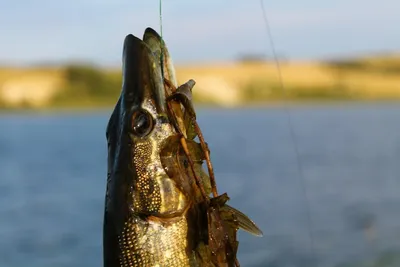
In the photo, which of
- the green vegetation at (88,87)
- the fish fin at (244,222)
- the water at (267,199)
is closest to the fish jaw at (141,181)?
the fish fin at (244,222)

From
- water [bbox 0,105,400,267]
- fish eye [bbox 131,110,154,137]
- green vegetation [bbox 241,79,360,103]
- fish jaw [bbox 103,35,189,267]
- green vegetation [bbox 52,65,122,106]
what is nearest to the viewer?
fish jaw [bbox 103,35,189,267]

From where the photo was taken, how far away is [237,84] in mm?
72938

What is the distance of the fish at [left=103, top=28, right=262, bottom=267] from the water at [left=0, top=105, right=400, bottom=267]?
9.59 meters

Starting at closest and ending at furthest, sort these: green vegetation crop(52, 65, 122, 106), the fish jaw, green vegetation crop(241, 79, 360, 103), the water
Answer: the fish jaw, the water, green vegetation crop(52, 65, 122, 106), green vegetation crop(241, 79, 360, 103)

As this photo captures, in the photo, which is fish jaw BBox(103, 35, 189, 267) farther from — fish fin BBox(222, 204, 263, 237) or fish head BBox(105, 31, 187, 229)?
fish fin BBox(222, 204, 263, 237)

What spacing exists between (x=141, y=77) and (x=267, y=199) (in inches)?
628

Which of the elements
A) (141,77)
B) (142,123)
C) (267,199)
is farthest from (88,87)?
(142,123)

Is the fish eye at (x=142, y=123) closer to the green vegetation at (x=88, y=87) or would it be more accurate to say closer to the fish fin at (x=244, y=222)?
the fish fin at (x=244, y=222)

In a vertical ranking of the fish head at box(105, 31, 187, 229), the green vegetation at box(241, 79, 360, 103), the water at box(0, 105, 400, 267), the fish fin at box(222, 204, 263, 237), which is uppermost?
the green vegetation at box(241, 79, 360, 103)

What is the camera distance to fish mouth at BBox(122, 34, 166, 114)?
3.44 m

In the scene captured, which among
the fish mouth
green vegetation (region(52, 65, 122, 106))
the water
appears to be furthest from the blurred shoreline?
the fish mouth

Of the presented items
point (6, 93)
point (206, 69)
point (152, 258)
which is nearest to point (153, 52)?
point (152, 258)

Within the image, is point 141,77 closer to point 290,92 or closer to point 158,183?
point 158,183

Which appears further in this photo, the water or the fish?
→ the water
